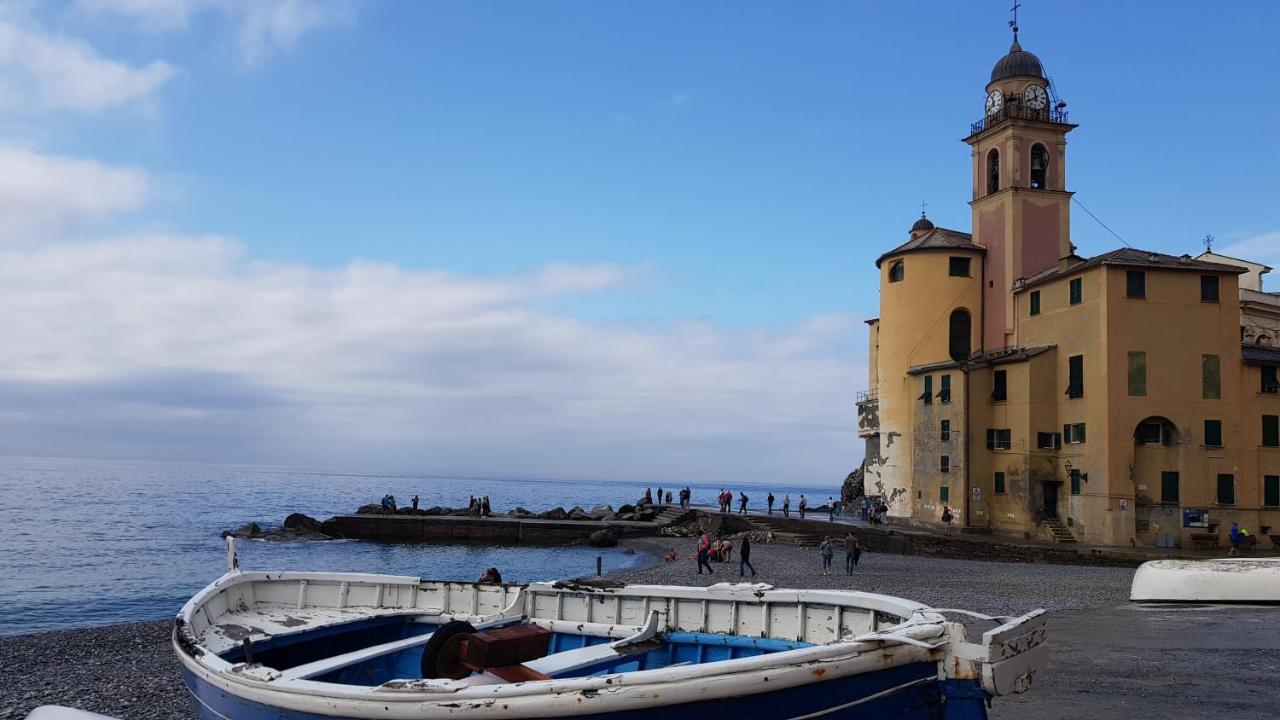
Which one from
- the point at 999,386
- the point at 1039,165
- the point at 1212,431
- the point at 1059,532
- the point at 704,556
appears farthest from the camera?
the point at 1039,165

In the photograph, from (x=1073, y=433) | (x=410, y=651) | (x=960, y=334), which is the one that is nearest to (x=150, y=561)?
(x=410, y=651)

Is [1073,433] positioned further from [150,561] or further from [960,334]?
[150,561]

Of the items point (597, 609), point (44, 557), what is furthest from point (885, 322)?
point (44, 557)

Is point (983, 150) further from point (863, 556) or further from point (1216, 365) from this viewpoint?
point (863, 556)

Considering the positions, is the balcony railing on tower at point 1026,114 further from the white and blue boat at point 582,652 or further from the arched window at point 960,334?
the white and blue boat at point 582,652

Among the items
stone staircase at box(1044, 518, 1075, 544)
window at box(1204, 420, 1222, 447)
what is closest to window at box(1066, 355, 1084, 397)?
window at box(1204, 420, 1222, 447)

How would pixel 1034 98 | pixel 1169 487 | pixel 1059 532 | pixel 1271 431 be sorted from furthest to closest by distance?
pixel 1034 98 → pixel 1059 532 → pixel 1271 431 → pixel 1169 487

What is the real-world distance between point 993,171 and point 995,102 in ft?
11.7

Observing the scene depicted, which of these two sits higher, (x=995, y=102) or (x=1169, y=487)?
(x=995, y=102)

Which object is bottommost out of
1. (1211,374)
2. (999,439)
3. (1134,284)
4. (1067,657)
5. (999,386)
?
(1067,657)

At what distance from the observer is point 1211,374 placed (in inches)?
1484

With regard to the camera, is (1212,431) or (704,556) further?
(1212,431)

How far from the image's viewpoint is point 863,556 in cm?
3816

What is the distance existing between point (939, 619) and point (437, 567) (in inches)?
1475
